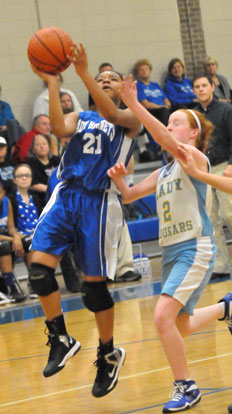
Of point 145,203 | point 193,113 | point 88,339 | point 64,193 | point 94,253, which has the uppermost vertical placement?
point 193,113

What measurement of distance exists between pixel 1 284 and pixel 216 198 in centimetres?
245

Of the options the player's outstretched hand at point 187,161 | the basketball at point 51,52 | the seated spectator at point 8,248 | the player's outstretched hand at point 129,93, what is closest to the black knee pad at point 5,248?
the seated spectator at point 8,248

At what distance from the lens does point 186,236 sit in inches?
146

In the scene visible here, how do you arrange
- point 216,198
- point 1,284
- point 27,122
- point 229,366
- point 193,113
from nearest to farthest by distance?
point 193,113, point 229,366, point 216,198, point 1,284, point 27,122

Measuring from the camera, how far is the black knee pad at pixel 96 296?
4.01m

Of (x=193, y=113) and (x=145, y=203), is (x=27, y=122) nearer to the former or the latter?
(x=145, y=203)

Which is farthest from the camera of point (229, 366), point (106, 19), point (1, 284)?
point (106, 19)

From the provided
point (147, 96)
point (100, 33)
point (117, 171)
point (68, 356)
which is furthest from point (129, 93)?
point (100, 33)

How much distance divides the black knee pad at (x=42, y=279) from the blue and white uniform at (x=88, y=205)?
3.9 inches

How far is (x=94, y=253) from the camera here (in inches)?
158

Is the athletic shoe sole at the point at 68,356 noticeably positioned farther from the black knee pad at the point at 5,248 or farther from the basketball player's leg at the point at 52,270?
the black knee pad at the point at 5,248

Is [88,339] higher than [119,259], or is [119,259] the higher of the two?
[88,339]

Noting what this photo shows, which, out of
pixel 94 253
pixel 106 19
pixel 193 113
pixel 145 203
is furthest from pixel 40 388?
pixel 106 19

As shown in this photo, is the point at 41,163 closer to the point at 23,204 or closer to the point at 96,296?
the point at 23,204
